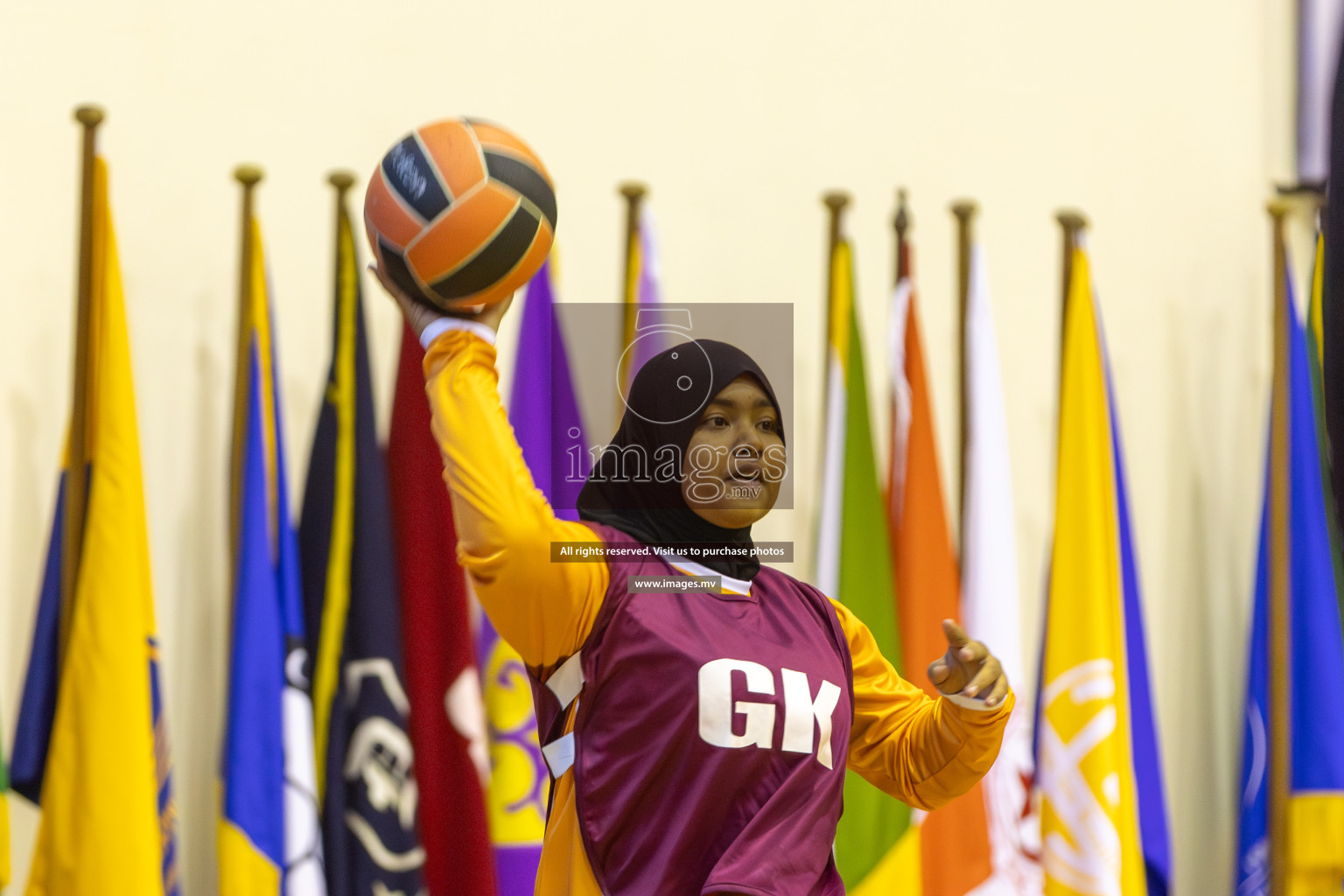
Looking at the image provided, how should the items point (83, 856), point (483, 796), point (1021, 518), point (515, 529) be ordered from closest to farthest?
point (515, 529)
point (83, 856)
point (483, 796)
point (1021, 518)

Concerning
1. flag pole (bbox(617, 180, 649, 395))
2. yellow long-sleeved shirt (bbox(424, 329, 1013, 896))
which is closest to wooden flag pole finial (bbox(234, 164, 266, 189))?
flag pole (bbox(617, 180, 649, 395))

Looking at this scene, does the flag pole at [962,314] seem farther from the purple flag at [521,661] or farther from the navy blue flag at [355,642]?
the navy blue flag at [355,642]

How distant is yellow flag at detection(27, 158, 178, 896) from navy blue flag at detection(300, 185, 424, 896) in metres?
0.28

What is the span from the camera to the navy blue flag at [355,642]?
231cm

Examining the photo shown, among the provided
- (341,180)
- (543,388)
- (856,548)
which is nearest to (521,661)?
(543,388)

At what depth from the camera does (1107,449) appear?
269cm

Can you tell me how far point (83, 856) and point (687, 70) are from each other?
192 centimetres

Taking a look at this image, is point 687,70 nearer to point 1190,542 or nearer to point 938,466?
point 938,466

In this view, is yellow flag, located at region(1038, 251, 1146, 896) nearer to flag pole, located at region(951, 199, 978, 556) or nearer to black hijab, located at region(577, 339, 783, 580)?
flag pole, located at region(951, 199, 978, 556)

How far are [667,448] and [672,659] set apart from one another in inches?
8.8

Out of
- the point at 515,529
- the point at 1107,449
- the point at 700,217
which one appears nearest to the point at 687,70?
the point at 700,217

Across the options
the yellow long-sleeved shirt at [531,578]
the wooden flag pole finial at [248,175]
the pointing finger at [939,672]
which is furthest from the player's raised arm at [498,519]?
A: the wooden flag pole finial at [248,175]

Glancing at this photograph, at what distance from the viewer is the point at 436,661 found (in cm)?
240

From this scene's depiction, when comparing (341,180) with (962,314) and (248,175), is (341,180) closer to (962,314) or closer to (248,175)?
(248,175)
